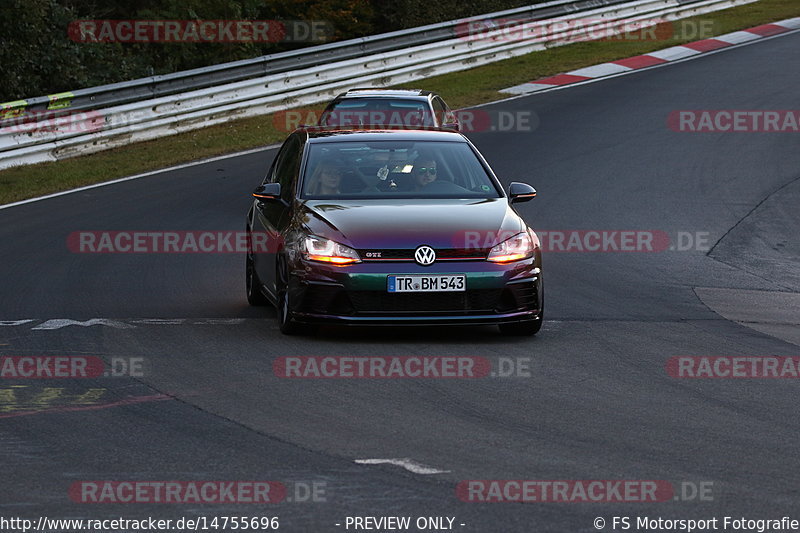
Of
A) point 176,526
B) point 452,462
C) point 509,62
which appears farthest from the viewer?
point 509,62

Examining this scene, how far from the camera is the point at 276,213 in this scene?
10773 millimetres

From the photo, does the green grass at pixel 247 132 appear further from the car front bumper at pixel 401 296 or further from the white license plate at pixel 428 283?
the white license plate at pixel 428 283

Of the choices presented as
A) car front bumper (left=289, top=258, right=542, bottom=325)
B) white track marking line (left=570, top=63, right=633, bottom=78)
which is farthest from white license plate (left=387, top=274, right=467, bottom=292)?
white track marking line (left=570, top=63, right=633, bottom=78)

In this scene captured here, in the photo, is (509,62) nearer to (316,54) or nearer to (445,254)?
(316,54)

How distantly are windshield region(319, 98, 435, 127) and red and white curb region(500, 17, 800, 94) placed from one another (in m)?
9.30

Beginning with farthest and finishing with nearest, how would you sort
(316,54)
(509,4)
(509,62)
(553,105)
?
(509,4) < (509,62) < (316,54) < (553,105)

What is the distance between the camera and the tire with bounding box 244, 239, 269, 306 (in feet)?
37.6

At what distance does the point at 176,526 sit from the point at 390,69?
2365 centimetres

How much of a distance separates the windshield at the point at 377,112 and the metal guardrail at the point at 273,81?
19.1 feet

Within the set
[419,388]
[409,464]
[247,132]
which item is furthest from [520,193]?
[247,132]

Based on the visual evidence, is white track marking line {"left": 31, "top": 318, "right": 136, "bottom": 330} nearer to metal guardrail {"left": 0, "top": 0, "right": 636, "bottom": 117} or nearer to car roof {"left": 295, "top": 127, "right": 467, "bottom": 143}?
car roof {"left": 295, "top": 127, "right": 467, "bottom": 143}

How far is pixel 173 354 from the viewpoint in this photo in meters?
9.20

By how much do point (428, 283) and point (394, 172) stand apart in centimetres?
153

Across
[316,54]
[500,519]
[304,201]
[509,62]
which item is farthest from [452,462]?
[509,62]
